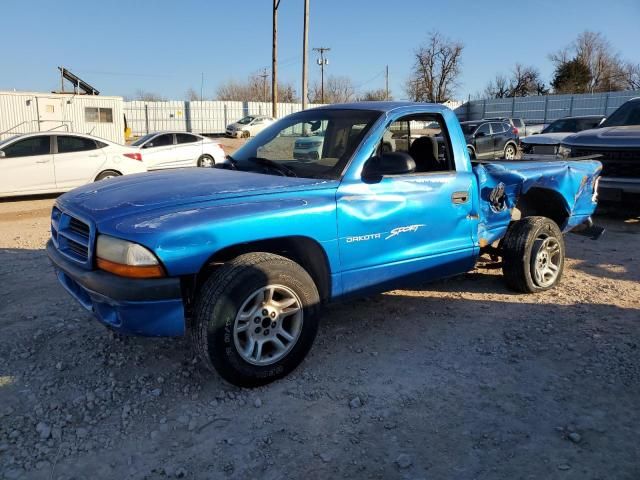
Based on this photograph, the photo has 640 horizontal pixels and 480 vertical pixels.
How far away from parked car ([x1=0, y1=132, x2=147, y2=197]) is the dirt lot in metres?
6.56

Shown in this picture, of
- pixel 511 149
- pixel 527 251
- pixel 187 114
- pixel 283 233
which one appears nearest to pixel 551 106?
pixel 511 149

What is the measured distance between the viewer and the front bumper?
2.86 metres

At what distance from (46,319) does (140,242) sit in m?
1.97

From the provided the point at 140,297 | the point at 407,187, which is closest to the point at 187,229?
the point at 140,297

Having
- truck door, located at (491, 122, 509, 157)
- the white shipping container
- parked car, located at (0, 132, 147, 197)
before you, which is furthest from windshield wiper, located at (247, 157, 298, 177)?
the white shipping container

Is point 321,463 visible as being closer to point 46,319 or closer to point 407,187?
point 407,187

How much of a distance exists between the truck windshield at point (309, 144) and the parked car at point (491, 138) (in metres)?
14.2

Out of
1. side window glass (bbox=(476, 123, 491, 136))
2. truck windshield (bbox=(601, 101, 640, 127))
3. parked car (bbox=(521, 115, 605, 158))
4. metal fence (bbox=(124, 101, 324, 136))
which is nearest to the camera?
truck windshield (bbox=(601, 101, 640, 127))

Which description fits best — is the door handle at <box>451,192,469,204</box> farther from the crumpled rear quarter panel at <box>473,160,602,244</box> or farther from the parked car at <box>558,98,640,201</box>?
the parked car at <box>558,98,640,201</box>

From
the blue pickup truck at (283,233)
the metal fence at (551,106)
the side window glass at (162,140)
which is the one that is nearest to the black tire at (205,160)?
the side window glass at (162,140)

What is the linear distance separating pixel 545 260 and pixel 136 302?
3.88 metres

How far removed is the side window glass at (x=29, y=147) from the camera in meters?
10.2

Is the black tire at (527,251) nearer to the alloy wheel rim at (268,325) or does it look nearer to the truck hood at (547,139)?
the alloy wheel rim at (268,325)

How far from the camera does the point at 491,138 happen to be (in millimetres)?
18516
